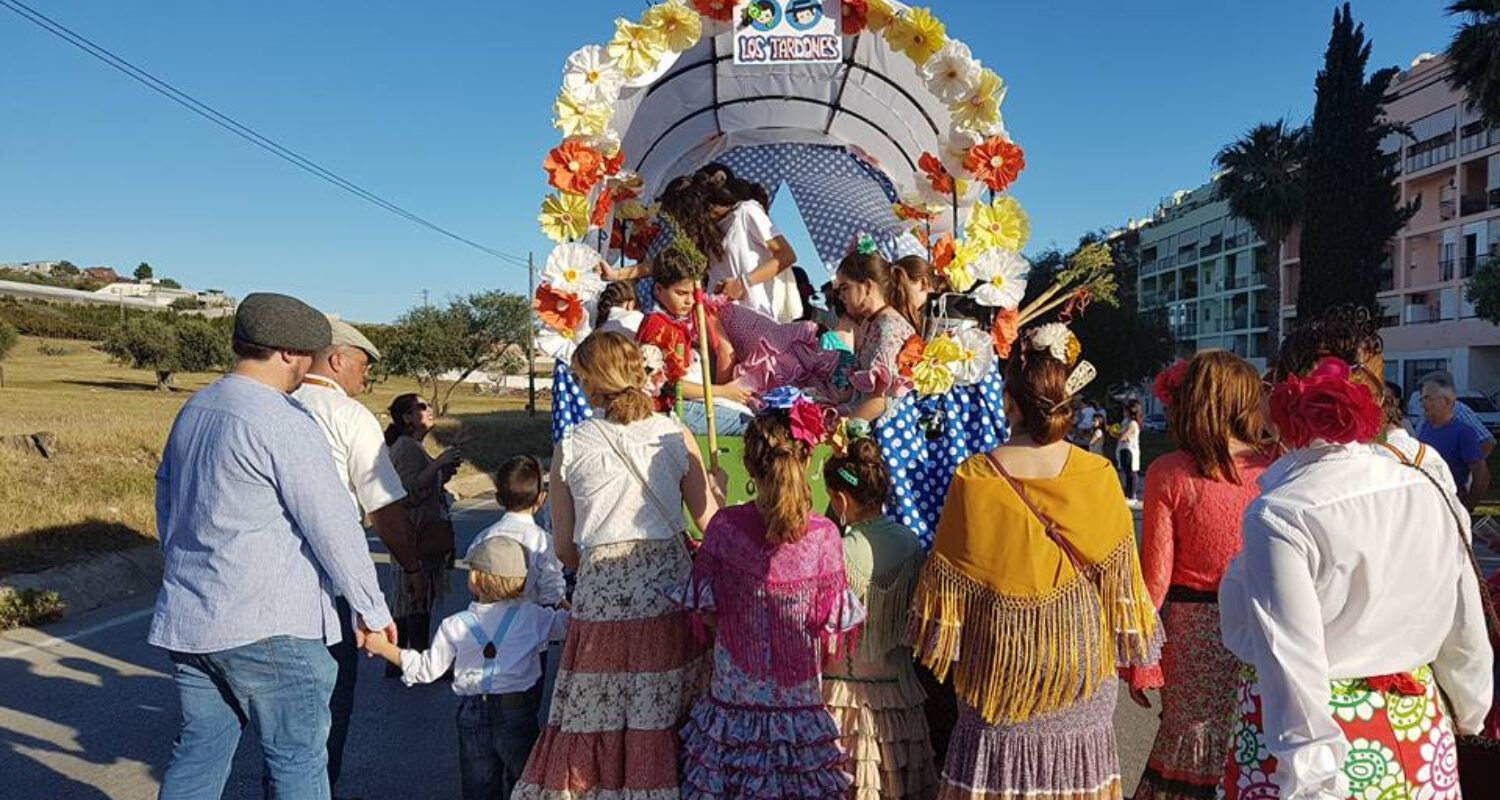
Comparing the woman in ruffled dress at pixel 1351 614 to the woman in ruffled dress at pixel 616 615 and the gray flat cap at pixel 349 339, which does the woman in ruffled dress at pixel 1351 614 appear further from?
the gray flat cap at pixel 349 339

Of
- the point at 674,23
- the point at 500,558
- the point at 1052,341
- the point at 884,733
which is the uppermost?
the point at 674,23

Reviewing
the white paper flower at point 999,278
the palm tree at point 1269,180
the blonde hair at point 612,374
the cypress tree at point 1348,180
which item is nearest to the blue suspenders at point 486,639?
the blonde hair at point 612,374

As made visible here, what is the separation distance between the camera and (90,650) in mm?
6961

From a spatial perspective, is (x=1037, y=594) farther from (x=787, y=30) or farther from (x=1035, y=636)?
(x=787, y=30)

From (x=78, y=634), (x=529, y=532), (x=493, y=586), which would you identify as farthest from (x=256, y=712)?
(x=78, y=634)

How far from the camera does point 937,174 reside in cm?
644

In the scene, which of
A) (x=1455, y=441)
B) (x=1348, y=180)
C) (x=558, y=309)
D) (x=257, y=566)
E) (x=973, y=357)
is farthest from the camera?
(x=1348, y=180)

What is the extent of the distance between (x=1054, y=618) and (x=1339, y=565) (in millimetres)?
866

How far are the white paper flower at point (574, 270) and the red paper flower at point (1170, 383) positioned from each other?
2.85 meters

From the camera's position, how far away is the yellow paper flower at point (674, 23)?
538cm

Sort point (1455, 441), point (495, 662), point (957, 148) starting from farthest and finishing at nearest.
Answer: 1. point (1455, 441)
2. point (957, 148)
3. point (495, 662)

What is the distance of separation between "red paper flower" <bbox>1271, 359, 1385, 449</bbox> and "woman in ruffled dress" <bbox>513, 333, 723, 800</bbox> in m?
2.00

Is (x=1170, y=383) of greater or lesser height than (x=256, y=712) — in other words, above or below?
above

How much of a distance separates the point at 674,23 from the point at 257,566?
368 cm
